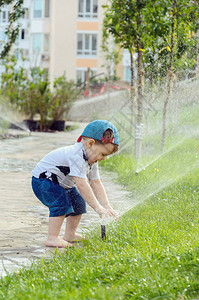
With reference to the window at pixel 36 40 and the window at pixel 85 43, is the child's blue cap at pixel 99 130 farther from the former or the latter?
the window at pixel 36 40

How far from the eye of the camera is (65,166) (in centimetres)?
498

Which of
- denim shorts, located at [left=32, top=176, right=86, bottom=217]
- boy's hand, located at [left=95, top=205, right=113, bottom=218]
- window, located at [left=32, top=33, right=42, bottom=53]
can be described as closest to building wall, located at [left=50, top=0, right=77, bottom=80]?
window, located at [left=32, top=33, right=42, bottom=53]

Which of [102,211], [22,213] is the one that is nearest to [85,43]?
[22,213]

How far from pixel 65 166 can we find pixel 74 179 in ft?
0.75

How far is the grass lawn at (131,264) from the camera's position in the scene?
3287 millimetres

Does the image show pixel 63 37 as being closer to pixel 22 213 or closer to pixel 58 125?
pixel 58 125

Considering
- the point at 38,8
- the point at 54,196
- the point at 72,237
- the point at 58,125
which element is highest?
the point at 54,196

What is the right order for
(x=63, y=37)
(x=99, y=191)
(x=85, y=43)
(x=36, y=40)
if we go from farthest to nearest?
(x=36, y=40) → (x=85, y=43) → (x=63, y=37) → (x=99, y=191)

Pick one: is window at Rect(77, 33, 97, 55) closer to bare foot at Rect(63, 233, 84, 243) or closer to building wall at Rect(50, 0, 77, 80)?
building wall at Rect(50, 0, 77, 80)

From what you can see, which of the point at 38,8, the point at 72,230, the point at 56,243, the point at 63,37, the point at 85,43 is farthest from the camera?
the point at 38,8

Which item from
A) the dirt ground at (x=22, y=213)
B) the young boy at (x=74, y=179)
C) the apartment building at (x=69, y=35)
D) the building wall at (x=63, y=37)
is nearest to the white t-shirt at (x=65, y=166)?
the young boy at (x=74, y=179)

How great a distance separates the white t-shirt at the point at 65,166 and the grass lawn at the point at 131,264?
0.46 m

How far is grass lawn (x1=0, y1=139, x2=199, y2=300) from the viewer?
3287 millimetres

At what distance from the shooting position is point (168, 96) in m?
10.6
